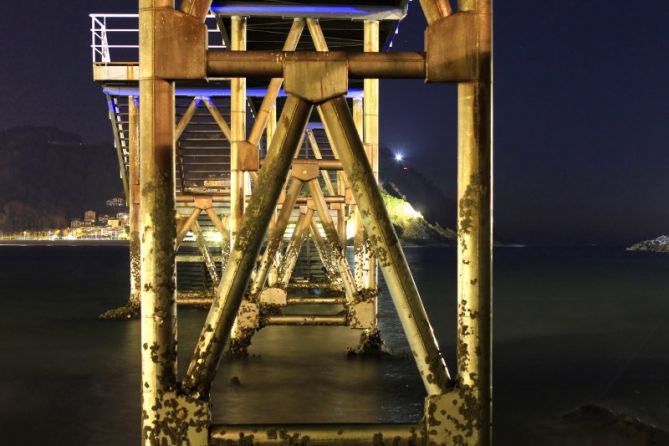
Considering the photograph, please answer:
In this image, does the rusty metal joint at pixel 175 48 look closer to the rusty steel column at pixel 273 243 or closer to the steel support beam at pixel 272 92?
the steel support beam at pixel 272 92

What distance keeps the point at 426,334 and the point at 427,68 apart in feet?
4.41

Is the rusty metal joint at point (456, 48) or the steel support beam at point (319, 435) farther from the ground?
the rusty metal joint at point (456, 48)

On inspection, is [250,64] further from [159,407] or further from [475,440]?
[475,440]

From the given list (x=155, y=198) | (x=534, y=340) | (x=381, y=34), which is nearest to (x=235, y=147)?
(x=381, y=34)

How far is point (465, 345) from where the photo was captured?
3555 millimetres

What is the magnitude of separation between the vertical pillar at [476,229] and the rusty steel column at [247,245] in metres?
0.84

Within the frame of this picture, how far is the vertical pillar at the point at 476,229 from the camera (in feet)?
11.6

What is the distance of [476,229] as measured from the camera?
3562 millimetres

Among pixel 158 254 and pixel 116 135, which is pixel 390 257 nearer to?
pixel 158 254

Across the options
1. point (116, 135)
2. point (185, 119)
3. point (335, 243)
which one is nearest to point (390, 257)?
point (335, 243)

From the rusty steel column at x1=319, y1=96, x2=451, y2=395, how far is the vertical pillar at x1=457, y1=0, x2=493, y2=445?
15cm

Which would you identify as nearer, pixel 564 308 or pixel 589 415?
pixel 589 415

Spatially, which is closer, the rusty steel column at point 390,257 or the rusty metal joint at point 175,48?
the rusty metal joint at point 175,48

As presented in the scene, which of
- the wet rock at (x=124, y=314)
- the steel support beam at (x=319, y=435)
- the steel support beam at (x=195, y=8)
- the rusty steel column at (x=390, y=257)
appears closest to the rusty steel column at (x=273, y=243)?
the rusty steel column at (x=390, y=257)
